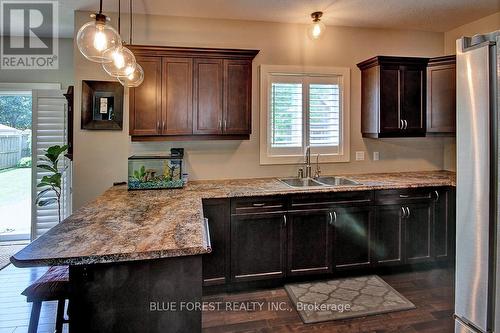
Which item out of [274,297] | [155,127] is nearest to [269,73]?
[155,127]

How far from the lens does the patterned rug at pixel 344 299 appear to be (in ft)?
8.58

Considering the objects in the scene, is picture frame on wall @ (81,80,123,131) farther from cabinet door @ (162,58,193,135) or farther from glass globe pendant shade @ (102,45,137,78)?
glass globe pendant shade @ (102,45,137,78)

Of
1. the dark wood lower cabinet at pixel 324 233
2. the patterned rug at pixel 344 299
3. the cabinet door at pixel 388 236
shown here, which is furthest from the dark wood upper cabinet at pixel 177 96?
the cabinet door at pixel 388 236

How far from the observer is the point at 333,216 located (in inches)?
123

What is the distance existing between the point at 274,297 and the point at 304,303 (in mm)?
294

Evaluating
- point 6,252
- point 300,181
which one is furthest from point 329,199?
point 6,252

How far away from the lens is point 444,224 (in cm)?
340

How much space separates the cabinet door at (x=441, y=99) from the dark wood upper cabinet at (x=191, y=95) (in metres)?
2.11

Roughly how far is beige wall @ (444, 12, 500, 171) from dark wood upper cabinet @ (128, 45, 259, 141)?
2.72 meters

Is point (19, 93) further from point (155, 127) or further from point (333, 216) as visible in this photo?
point (333, 216)

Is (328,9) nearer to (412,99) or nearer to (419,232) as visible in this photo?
(412,99)

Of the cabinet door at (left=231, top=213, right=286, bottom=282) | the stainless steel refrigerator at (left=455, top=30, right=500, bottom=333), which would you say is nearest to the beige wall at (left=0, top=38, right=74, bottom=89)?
the cabinet door at (left=231, top=213, right=286, bottom=282)

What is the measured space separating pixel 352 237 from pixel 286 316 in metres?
1.08

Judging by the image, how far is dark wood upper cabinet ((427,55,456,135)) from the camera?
349 cm
